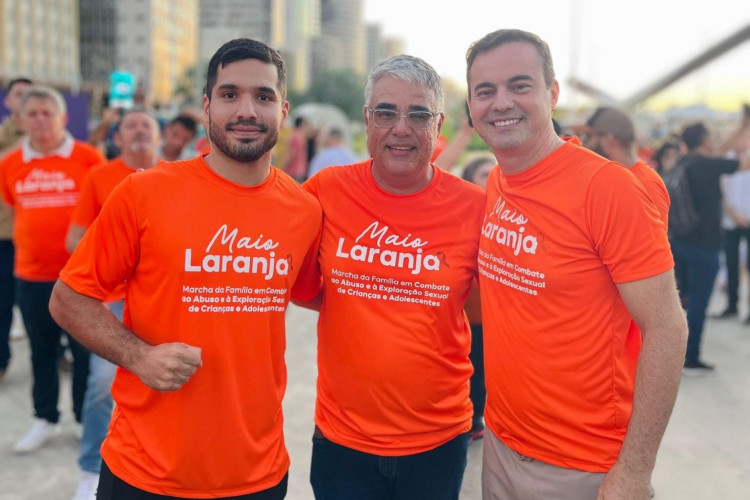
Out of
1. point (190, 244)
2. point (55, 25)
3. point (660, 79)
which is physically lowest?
point (190, 244)

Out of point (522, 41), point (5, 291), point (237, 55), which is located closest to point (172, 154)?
point (5, 291)

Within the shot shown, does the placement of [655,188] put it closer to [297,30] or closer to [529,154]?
[529,154]

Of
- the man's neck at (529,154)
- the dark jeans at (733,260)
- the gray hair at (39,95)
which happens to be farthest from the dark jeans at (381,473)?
the dark jeans at (733,260)

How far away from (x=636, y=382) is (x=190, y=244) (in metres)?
1.43

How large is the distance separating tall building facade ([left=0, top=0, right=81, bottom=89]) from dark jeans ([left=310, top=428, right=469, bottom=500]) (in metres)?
83.3

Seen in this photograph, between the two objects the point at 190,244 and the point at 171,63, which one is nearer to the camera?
the point at 190,244

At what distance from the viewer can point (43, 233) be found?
4211 millimetres

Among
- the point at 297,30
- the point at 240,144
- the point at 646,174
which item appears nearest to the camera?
the point at 240,144

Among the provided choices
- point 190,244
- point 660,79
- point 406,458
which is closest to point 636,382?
point 406,458

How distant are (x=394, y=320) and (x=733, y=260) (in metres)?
7.27

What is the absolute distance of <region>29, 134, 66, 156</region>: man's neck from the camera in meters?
4.34

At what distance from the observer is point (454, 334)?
7.57 feet

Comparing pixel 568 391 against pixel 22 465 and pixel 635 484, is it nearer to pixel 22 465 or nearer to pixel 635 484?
pixel 635 484

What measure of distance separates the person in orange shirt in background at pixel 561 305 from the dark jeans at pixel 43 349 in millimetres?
3215
